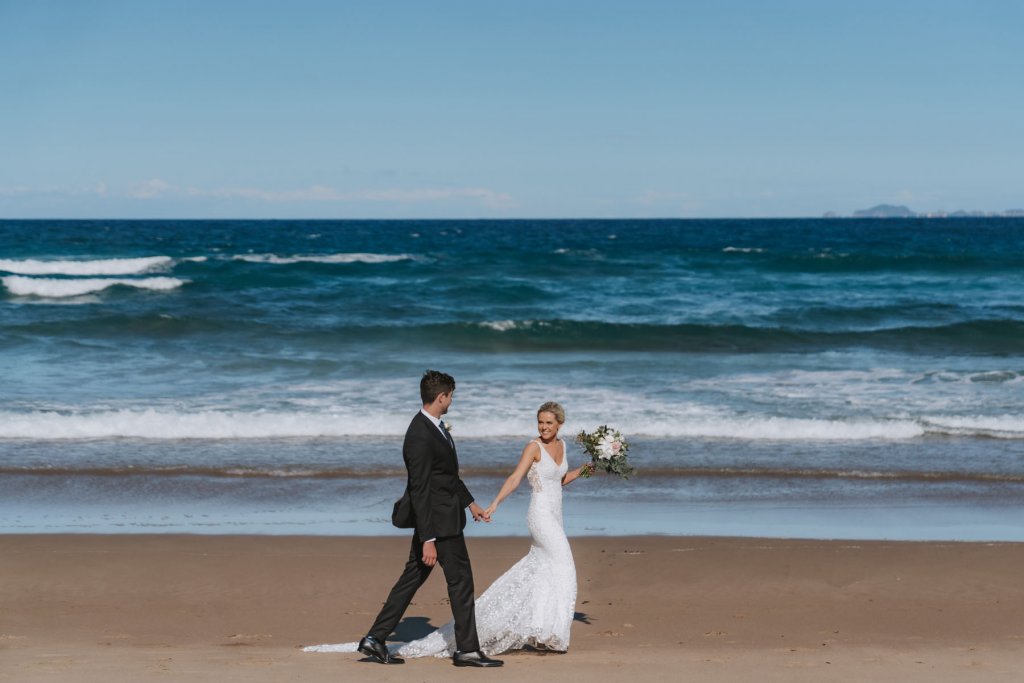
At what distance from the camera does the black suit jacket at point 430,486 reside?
6.00 m

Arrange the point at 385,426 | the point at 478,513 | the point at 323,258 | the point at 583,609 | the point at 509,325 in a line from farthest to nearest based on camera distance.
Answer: the point at 323,258 → the point at 509,325 → the point at 385,426 → the point at 583,609 → the point at 478,513

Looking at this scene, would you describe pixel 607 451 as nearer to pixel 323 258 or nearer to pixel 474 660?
pixel 474 660

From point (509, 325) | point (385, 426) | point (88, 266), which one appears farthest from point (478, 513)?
point (88, 266)

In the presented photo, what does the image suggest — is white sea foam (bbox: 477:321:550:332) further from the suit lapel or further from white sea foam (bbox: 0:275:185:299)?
the suit lapel

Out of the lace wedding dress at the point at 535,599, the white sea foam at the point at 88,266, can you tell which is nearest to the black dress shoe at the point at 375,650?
the lace wedding dress at the point at 535,599

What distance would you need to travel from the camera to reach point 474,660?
618 centimetres

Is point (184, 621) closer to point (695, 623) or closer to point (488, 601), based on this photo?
point (488, 601)

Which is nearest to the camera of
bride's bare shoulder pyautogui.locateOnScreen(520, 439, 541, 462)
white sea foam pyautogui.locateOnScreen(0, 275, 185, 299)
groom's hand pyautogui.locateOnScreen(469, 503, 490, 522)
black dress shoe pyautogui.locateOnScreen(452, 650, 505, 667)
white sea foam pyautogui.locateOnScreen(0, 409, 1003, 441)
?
black dress shoe pyautogui.locateOnScreen(452, 650, 505, 667)

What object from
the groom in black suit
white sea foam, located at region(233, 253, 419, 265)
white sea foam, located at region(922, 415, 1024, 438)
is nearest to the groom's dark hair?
the groom in black suit

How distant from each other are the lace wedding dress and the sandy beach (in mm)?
134

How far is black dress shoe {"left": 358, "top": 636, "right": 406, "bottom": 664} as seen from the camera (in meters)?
6.22

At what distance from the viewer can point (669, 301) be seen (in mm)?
32844

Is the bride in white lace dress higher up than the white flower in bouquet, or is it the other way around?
the white flower in bouquet

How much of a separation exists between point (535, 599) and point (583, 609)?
4.30 ft
